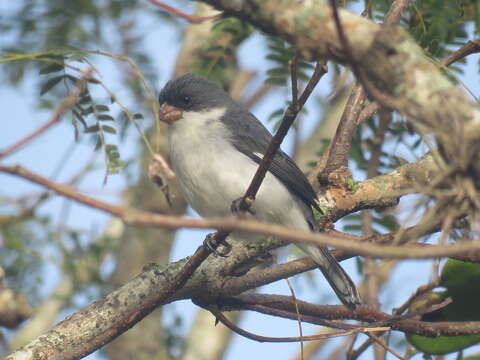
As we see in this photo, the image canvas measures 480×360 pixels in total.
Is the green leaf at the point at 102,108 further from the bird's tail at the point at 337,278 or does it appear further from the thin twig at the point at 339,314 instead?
the bird's tail at the point at 337,278

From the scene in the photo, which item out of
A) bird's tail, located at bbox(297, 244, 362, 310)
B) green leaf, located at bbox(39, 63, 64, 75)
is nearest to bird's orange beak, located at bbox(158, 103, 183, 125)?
green leaf, located at bbox(39, 63, 64, 75)

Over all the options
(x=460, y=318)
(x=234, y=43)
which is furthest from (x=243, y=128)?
(x=460, y=318)

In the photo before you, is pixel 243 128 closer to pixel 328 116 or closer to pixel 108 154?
pixel 108 154

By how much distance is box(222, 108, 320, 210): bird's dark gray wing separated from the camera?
3822mm

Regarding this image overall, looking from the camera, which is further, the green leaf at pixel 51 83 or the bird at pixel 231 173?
the bird at pixel 231 173

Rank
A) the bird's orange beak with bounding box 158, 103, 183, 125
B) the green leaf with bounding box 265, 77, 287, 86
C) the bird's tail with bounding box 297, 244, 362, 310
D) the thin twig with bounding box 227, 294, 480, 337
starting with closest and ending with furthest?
the thin twig with bounding box 227, 294, 480, 337, the bird's tail with bounding box 297, 244, 362, 310, the bird's orange beak with bounding box 158, 103, 183, 125, the green leaf with bounding box 265, 77, 287, 86

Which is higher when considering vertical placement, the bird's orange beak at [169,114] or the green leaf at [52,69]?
the bird's orange beak at [169,114]

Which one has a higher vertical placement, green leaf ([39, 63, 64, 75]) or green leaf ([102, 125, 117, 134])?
green leaf ([39, 63, 64, 75])

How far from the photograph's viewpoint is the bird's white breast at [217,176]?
367 centimetres

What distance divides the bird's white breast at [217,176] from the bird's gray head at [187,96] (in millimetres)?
240

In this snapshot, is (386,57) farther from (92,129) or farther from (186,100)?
(186,100)

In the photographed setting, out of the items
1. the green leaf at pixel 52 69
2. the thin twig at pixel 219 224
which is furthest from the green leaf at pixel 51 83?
the thin twig at pixel 219 224

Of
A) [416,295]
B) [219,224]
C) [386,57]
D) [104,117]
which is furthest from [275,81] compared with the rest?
[219,224]

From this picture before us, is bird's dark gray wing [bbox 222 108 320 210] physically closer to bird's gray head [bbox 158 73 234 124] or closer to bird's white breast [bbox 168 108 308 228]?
bird's white breast [bbox 168 108 308 228]
